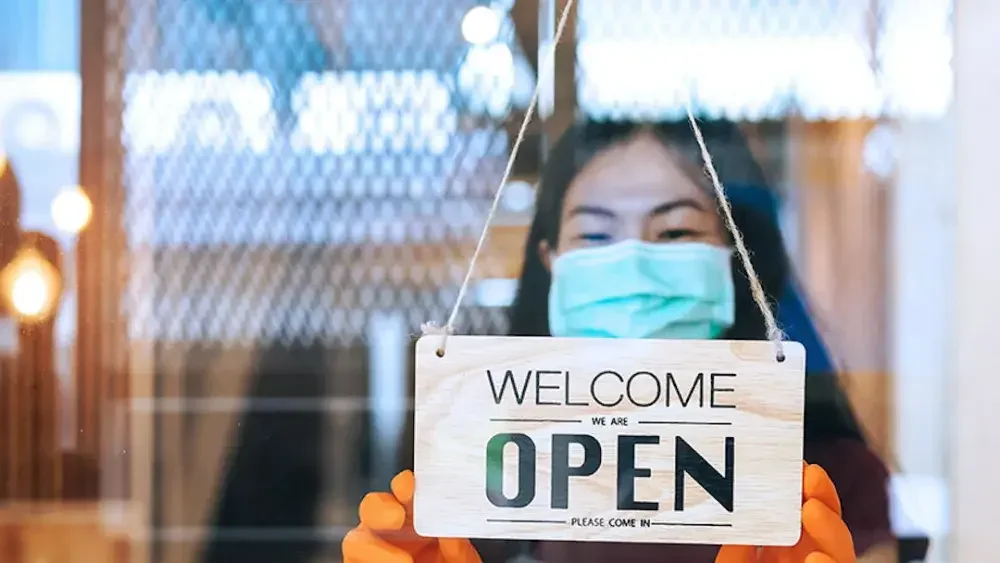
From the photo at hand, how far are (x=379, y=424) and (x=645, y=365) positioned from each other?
232 mm

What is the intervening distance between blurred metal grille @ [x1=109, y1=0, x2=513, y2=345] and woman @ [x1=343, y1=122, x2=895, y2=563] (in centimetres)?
7

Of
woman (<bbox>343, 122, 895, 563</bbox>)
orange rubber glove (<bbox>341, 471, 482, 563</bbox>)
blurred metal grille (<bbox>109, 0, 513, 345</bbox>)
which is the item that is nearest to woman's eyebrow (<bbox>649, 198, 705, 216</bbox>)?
woman (<bbox>343, 122, 895, 563</bbox>)

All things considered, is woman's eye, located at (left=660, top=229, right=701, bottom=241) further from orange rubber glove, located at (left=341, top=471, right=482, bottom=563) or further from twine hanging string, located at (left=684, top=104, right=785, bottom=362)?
orange rubber glove, located at (left=341, top=471, right=482, bottom=563)

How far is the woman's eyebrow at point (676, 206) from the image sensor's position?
1.94 ft

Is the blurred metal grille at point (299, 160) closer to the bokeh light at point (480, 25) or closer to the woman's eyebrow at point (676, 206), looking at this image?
the bokeh light at point (480, 25)

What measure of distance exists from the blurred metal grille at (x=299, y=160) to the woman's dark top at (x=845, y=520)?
0.20m

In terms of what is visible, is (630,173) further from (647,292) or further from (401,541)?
(401,541)

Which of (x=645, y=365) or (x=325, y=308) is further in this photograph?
(x=325, y=308)

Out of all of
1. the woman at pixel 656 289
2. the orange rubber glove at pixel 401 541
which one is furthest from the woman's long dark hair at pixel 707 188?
the orange rubber glove at pixel 401 541

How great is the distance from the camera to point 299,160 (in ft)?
2.12

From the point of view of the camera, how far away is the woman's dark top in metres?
0.56

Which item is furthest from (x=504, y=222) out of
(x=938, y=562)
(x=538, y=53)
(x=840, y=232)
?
(x=938, y=562)

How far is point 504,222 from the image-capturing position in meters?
0.62

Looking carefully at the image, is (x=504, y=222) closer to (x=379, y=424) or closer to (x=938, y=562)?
(x=379, y=424)
